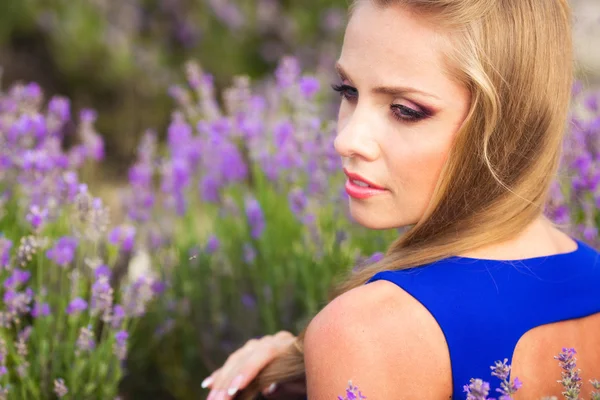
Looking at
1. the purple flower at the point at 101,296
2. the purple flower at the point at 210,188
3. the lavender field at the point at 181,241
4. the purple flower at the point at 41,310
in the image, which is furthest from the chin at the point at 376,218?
the purple flower at the point at 210,188

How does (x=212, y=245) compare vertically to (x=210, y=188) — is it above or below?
below

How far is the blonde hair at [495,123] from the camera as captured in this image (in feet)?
5.13

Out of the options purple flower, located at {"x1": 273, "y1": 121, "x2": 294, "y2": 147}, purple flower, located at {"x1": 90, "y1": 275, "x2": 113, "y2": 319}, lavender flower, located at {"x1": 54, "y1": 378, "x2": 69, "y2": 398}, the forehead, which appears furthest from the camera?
purple flower, located at {"x1": 273, "y1": 121, "x2": 294, "y2": 147}

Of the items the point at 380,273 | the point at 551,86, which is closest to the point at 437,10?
the point at 551,86

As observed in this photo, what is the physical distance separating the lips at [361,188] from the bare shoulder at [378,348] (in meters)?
0.25

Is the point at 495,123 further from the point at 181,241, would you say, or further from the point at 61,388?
the point at 181,241

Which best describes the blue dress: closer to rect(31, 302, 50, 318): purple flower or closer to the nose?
the nose

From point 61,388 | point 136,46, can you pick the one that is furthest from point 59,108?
point 136,46

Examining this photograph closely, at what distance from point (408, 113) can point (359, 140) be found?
0.37 ft

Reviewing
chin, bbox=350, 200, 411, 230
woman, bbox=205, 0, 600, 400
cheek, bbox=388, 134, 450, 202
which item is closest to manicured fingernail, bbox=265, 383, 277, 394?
woman, bbox=205, 0, 600, 400

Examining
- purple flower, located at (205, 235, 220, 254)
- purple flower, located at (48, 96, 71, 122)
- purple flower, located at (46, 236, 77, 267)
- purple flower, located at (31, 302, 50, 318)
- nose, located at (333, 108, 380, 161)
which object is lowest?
purple flower, located at (31, 302, 50, 318)

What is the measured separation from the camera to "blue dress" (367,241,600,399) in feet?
4.80

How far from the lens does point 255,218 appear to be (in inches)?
101

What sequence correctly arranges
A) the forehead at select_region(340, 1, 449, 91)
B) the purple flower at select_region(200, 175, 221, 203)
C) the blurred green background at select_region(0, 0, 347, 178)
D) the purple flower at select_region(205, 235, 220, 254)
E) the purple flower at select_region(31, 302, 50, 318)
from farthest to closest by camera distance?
the blurred green background at select_region(0, 0, 347, 178)
the purple flower at select_region(200, 175, 221, 203)
the purple flower at select_region(205, 235, 220, 254)
the purple flower at select_region(31, 302, 50, 318)
the forehead at select_region(340, 1, 449, 91)
